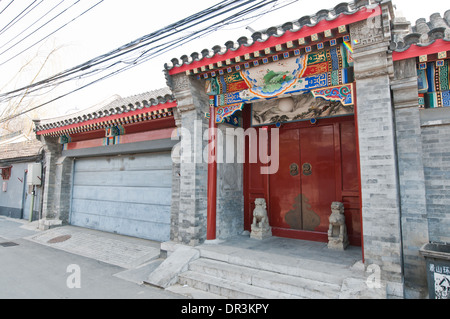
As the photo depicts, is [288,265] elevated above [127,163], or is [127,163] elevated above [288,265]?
[127,163]

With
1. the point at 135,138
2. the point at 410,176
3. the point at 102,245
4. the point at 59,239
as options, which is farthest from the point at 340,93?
the point at 59,239

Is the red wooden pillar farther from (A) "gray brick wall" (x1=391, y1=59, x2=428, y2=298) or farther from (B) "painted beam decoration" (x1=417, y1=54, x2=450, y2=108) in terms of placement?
(B) "painted beam decoration" (x1=417, y1=54, x2=450, y2=108)

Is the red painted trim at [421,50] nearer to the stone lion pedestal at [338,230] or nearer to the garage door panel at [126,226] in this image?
the stone lion pedestal at [338,230]

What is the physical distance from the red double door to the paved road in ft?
10.4

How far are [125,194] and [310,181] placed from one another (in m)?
5.24

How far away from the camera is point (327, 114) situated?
19.0 ft

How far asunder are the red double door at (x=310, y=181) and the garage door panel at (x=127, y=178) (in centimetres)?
222

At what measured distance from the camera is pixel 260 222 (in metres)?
Answer: 6.16

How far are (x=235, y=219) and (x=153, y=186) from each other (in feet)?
8.14

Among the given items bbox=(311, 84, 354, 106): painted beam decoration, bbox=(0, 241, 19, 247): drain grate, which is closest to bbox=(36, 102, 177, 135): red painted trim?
bbox=(311, 84, 354, 106): painted beam decoration

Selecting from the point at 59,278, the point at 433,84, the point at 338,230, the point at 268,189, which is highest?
the point at 433,84

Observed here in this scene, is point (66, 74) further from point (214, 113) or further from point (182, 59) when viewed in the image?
point (214, 113)

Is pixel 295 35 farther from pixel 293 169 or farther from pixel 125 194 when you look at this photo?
pixel 125 194
